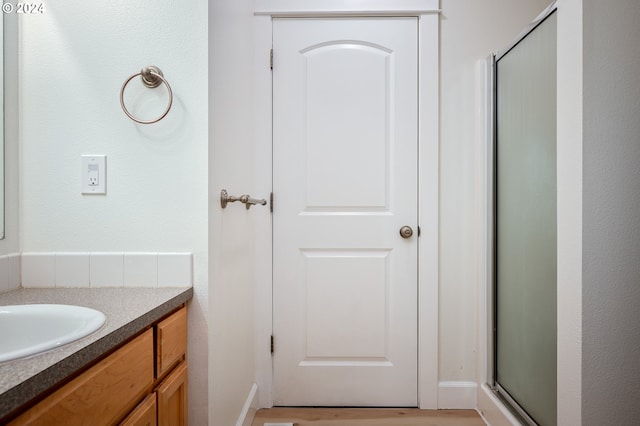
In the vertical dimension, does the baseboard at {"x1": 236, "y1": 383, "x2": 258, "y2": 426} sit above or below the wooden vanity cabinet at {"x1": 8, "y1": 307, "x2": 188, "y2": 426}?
below

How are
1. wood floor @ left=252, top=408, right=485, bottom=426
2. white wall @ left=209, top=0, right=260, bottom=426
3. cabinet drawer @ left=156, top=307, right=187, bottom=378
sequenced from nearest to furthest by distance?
cabinet drawer @ left=156, top=307, right=187, bottom=378 < white wall @ left=209, top=0, right=260, bottom=426 < wood floor @ left=252, top=408, right=485, bottom=426

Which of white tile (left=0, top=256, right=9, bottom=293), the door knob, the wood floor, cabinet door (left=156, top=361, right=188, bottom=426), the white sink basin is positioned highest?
the door knob

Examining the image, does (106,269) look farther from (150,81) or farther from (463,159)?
(463,159)

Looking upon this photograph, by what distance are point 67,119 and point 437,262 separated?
1620mm

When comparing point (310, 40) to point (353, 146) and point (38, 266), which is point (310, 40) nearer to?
point (353, 146)

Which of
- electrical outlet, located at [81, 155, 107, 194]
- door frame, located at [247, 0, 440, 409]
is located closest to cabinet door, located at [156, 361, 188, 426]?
electrical outlet, located at [81, 155, 107, 194]

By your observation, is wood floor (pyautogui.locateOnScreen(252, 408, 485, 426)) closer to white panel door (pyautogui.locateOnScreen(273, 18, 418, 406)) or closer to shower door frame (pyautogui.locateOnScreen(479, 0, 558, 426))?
white panel door (pyautogui.locateOnScreen(273, 18, 418, 406))

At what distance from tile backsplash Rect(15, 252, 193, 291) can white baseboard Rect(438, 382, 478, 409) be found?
55.0 inches

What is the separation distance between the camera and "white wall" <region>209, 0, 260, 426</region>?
1.19 metres

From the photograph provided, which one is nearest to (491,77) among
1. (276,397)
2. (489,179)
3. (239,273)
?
(489,179)

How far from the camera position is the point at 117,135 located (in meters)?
→ 1.14

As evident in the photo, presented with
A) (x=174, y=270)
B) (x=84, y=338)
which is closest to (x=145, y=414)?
(x=84, y=338)

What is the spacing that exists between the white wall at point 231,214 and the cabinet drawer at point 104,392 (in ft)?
1.01

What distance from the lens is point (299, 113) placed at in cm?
180
